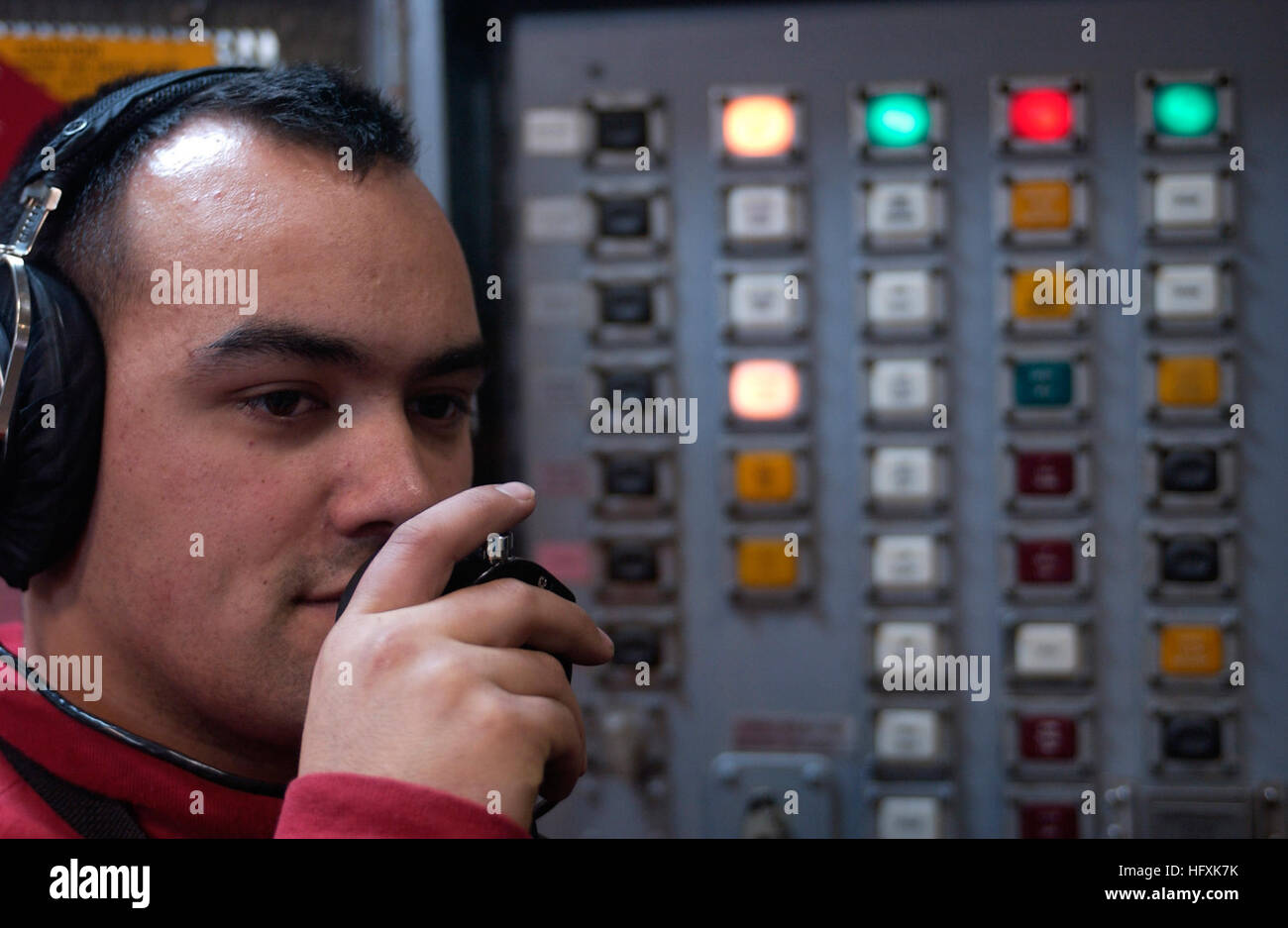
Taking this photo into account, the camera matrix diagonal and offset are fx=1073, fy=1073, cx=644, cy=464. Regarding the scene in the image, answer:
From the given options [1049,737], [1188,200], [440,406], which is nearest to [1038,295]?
[1188,200]

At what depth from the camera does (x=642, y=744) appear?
140cm

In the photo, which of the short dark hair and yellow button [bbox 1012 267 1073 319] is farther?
yellow button [bbox 1012 267 1073 319]

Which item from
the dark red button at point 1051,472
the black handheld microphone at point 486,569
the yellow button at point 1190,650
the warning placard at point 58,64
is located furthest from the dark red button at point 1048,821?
the warning placard at point 58,64

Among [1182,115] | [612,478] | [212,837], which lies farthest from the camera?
[612,478]

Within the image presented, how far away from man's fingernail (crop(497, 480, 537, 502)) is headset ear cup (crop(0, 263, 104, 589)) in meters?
0.29

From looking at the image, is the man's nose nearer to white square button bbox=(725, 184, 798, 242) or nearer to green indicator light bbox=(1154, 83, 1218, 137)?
white square button bbox=(725, 184, 798, 242)

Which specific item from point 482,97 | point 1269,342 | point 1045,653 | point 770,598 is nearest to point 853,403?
point 770,598

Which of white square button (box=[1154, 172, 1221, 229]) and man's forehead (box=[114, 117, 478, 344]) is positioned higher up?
white square button (box=[1154, 172, 1221, 229])

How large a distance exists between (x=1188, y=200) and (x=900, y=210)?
0.34m

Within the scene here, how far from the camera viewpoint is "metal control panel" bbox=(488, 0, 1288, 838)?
132 cm

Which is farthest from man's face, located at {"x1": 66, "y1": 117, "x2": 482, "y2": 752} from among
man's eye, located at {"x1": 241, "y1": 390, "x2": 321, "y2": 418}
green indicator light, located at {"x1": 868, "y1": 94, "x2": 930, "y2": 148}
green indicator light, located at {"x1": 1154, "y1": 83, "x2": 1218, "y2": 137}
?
green indicator light, located at {"x1": 1154, "y1": 83, "x2": 1218, "y2": 137}

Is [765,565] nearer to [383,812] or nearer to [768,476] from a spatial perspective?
[768,476]

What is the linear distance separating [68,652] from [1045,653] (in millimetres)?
1093
